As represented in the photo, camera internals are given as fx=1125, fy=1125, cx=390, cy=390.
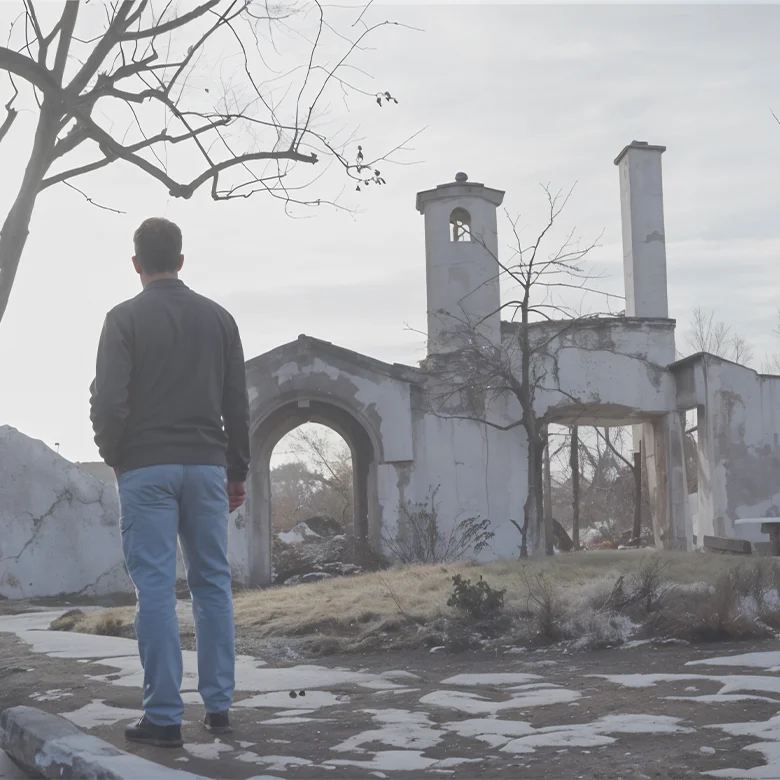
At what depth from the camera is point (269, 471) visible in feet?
64.7

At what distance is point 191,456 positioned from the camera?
14.4 feet

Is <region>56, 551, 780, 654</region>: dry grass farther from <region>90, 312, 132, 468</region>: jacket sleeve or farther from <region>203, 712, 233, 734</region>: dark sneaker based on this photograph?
<region>90, 312, 132, 468</region>: jacket sleeve

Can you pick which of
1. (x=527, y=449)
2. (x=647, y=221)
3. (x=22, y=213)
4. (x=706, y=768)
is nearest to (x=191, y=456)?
(x=706, y=768)

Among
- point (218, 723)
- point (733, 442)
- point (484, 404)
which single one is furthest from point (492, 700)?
point (733, 442)

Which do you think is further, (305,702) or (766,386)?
(766,386)

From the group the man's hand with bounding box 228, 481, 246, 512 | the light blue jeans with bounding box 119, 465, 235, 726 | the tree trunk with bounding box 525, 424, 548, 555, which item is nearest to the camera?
the light blue jeans with bounding box 119, 465, 235, 726

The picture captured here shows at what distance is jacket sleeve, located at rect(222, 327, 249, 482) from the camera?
4668 mm

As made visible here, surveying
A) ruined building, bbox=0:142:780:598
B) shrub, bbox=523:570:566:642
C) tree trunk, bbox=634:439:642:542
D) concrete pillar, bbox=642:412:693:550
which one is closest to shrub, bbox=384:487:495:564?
ruined building, bbox=0:142:780:598

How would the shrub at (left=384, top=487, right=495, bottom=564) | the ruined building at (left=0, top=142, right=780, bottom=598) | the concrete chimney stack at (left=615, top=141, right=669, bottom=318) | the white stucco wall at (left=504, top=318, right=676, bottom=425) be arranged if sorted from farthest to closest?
the concrete chimney stack at (left=615, top=141, right=669, bottom=318), the white stucco wall at (left=504, top=318, right=676, bottom=425), the ruined building at (left=0, top=142, right=780, bottom=598), the shrub at (left=384, top=487, right=495, bottom=564)

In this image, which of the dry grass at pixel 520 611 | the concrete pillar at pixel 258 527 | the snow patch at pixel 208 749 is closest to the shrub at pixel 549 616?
the dry grass at pixel 520 611

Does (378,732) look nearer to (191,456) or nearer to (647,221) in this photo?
(191,456)

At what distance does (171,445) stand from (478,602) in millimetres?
4080

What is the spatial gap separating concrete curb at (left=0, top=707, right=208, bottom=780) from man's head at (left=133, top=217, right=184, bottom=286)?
1.77 meters

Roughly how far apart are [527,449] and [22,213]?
12044mm
